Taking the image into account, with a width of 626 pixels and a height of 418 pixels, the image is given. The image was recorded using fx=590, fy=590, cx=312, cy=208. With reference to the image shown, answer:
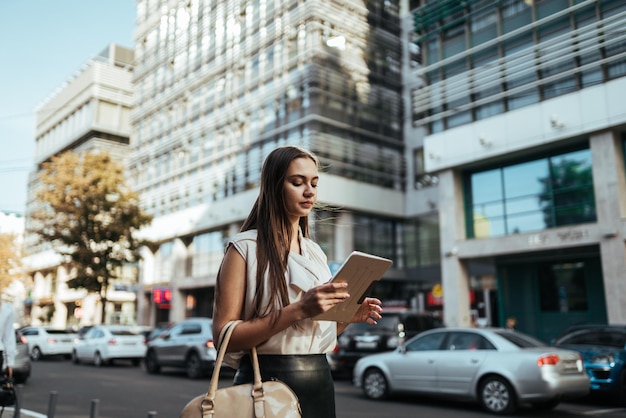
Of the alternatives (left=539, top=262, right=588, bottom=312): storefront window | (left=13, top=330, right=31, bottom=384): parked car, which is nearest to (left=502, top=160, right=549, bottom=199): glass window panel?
(left=539, top=262, right=588, bottom=312): storefront window

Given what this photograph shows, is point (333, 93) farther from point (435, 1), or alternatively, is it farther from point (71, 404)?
point (71, 404)

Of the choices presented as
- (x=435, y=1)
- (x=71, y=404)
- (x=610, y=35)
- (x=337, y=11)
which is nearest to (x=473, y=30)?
(x=435, y=1)

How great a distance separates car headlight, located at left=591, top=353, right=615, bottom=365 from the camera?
1100 cm

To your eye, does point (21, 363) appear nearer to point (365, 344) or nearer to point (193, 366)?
point (193, 366)

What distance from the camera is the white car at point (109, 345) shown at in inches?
833

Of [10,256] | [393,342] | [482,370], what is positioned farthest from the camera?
[10,256]

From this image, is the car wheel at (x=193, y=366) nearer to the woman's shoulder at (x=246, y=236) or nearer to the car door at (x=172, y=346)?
the car door at (x=172, y=346)

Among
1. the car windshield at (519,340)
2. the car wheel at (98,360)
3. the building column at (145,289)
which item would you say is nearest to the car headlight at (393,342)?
the car windshield at (519,340)

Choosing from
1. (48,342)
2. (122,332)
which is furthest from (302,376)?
(48,342)

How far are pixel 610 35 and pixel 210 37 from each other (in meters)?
26.7

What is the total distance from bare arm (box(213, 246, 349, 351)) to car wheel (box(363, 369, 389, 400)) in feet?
33.3

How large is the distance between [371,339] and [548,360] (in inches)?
270

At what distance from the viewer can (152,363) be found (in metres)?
18.1

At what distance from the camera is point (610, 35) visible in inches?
756
